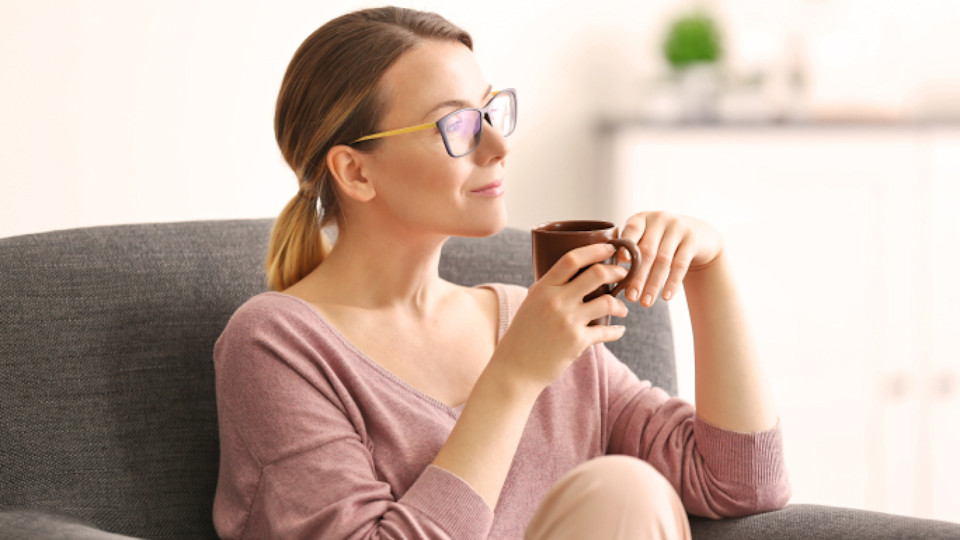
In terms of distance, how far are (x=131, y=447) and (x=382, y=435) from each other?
35 centimetres

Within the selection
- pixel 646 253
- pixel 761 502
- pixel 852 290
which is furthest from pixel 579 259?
pixel 852 290

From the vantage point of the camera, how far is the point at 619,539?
1.07m

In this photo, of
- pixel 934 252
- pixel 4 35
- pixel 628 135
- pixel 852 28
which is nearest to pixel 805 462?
pixel 934 252

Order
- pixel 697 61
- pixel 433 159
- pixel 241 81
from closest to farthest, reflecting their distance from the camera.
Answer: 1. pixel 433 159
2. pixel 241 81
3. pixel 697 61

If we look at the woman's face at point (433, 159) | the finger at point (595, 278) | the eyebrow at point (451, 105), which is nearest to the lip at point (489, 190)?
the woman's face at point (433, 159)

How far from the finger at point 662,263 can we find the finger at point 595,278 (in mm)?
67

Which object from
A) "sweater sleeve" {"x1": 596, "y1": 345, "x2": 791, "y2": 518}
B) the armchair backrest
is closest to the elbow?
"sweater sleeve" {"x1": 596, "y1": 345, "x2": 791, "y2": 518}

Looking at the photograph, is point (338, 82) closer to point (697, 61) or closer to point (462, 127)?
point (462, 127)

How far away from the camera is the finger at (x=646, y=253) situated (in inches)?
45.9

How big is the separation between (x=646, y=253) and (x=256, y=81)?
4.41ft

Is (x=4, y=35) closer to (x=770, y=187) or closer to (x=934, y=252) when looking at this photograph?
(x=770, y=187)

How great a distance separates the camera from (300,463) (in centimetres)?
A: 118

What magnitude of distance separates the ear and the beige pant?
46 centimetres

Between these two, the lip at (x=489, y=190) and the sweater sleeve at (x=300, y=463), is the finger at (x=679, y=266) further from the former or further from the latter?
the sweater sleeve at (x=300, y=463)
